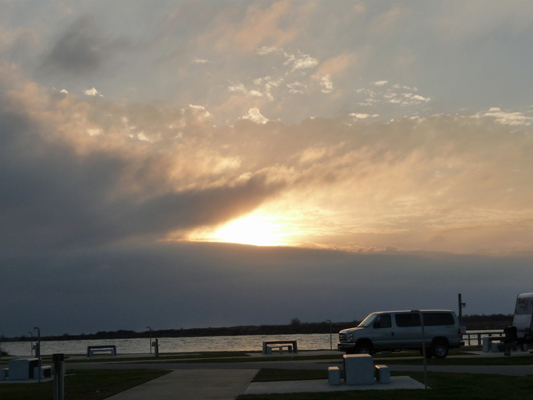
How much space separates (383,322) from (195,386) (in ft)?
38.7

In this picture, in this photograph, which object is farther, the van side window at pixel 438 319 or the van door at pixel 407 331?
the van side window at pixel 438 319

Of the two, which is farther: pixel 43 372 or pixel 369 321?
pixel 369 321

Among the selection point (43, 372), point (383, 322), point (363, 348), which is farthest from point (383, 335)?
point (43, 372)

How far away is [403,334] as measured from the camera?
26375 mm

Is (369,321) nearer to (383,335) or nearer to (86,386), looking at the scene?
(383,335)

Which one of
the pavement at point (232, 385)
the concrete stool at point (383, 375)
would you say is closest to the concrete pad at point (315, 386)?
the pavement at point (232, 385)

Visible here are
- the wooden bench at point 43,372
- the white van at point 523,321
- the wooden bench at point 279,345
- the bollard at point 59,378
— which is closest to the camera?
the bollard at point 59,378

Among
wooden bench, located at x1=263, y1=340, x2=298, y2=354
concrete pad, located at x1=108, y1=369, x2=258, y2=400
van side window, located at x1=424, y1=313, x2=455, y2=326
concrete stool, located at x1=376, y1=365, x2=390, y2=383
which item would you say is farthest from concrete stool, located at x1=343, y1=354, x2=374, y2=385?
wooden bench, located at x1=263, y1=340, x2=298, y2=354

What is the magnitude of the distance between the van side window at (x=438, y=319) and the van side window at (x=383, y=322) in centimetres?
153

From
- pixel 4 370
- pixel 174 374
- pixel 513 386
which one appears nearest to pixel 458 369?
pixel 513 386

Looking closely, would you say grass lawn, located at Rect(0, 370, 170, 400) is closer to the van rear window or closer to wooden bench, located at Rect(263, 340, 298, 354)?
the van rear window

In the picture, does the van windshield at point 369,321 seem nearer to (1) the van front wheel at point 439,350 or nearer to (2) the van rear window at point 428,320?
(2) the van rear window at point 428,320

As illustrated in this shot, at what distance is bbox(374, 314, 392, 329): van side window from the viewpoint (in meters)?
26.5

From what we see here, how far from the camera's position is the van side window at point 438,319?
2655 cm
